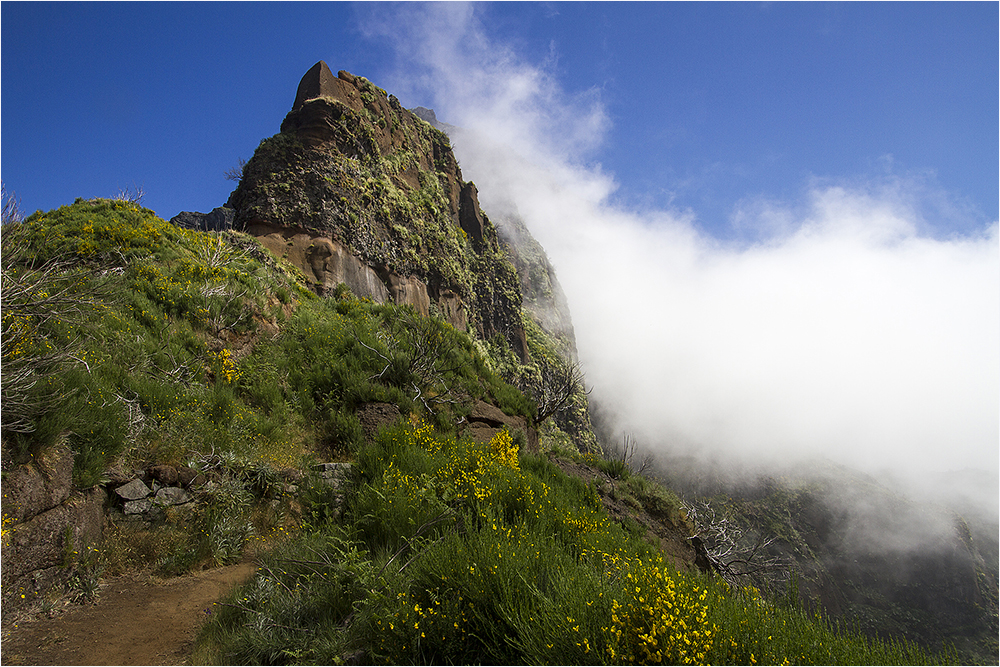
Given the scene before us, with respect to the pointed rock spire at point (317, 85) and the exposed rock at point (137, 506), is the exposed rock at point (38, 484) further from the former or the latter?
the pointed rock spire at point (317, 85)

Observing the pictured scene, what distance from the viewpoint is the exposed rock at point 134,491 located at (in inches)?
191

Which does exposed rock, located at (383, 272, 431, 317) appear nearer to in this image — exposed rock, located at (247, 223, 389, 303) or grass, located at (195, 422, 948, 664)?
exposed rock, located at (247, 223, 389, 303)

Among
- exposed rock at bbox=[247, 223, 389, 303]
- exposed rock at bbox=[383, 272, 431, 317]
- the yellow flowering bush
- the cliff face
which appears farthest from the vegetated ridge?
exposed rock at bbox=[383, 272, 431, 317]

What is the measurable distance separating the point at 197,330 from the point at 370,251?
19.8 m

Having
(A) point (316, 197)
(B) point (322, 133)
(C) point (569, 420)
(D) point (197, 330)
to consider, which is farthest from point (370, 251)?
(C) point (569, 420)

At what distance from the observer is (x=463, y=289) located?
3844 centimetres

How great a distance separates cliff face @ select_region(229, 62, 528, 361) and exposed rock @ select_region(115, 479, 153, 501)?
18615 millimetres

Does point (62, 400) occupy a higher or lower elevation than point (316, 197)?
lower

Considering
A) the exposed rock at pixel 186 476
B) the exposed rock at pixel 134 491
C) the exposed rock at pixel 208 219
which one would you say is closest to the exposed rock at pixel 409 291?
the exposed rock at pixel 208 219

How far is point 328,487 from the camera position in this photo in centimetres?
593

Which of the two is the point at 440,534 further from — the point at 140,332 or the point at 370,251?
the point at 370,251

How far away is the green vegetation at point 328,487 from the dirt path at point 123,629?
259mm

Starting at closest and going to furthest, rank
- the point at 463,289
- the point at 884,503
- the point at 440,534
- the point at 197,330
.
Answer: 1. the point at 440,534
2. the point at 197,330
3. the point at 463,289
4. the point at 884,503

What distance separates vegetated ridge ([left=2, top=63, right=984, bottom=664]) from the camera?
2941mm
